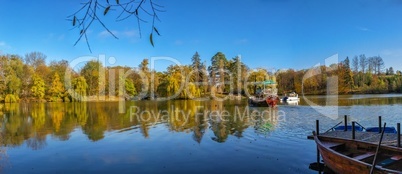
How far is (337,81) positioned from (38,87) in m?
70.1

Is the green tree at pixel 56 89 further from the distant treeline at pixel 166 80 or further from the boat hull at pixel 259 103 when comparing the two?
the boat hull at pixel 259 103

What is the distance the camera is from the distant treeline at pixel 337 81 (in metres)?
75.8

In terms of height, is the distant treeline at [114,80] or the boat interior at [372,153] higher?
the distant treeline at [114,80]

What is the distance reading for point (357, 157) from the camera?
27.5ft

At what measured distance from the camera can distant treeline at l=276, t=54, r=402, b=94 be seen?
75.8 meters

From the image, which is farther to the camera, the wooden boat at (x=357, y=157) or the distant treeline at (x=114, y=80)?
the distant treeline at (x=114, y=80)

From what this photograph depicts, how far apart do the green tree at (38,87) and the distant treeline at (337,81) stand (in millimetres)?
58464

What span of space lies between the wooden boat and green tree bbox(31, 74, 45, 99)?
64219 mm

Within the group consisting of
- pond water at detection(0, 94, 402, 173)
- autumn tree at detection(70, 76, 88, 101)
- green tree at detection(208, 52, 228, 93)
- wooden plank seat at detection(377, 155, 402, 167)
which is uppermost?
green tree at detection(208, 52, 228, 93)

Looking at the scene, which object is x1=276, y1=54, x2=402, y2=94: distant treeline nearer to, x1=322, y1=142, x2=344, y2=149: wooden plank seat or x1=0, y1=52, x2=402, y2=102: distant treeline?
x1=0, y1=52, x2=402, y2=102: distant treeline

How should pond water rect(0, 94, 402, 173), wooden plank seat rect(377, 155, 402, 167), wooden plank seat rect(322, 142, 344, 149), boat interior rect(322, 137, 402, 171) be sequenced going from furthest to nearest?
pond water rect(0, 94, 402, 173), wooden plank seat rect(322, 142, 344, 149), boat interior rect(322, 137, 402, 171), wooden plank seat rect(377, 155, 402, 167)

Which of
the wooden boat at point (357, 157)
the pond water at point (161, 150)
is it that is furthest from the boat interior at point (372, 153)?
the pond water at point (161, 150)

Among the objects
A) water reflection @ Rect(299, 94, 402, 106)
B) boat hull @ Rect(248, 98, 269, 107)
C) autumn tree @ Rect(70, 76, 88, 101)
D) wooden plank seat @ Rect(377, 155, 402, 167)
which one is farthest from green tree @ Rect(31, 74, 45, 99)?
wooden plank seat @ Rect(377, 155, 402, 167)

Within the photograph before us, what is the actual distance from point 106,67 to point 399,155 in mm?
73249
